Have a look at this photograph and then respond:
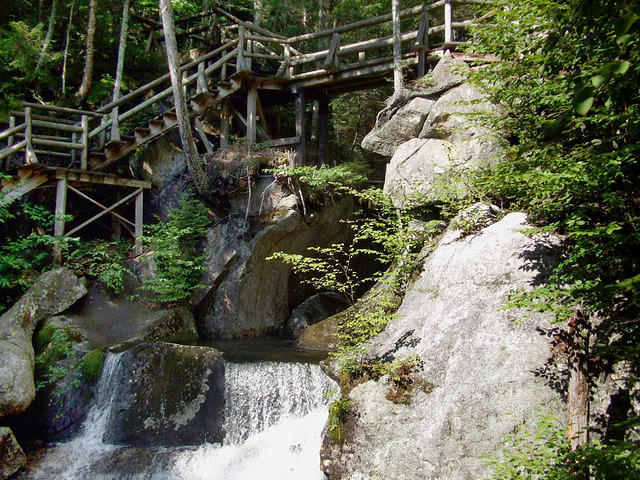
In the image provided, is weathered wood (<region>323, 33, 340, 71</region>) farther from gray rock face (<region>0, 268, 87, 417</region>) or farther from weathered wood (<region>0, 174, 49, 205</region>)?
gray rock face (<region>0, 268, 87, 417</region>)

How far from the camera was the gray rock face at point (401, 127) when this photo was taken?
891 centimetres

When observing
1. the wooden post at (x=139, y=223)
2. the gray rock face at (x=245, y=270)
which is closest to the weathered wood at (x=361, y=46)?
the gray rock face at (x=245, y=270)

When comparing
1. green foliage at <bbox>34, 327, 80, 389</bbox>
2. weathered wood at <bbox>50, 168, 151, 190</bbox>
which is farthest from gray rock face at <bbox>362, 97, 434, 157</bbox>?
green foliage at <bbox>34, 327, 80, 389</bbox>

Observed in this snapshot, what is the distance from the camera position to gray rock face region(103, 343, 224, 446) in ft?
21.8

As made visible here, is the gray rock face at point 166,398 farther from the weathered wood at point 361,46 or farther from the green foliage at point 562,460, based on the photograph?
the weathered wood at point 361,46

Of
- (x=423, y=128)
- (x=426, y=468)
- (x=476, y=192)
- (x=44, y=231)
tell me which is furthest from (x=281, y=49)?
(x=426, y=468)

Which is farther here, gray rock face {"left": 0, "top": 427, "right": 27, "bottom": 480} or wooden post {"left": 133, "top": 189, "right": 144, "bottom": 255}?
wooden post {"left": 133, "top": 189, "right": 144, "bottom": 255}

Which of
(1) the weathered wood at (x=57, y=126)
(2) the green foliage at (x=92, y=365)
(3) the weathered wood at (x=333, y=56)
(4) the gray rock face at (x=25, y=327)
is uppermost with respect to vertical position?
(3) the weathered wood at (x=333, y=56)

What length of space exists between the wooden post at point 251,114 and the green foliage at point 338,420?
8.43 metres

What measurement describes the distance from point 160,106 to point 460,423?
511 inches

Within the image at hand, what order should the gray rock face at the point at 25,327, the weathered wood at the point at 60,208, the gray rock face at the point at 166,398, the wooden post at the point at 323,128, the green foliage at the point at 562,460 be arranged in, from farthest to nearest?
the wooden post at the point at 323,128 → the weathered wood at the point at 60,208 → the gray rock face at the point at 166,398 → the gray rock face at the point at 25,327 → the green foliage at the point at 562,460

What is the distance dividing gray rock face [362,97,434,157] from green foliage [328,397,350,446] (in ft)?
18.5

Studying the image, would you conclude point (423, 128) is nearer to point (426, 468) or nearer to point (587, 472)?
point (426, 468)

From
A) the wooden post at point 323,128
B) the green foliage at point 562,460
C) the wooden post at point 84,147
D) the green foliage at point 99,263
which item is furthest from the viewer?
the wooden post at point 323,128
